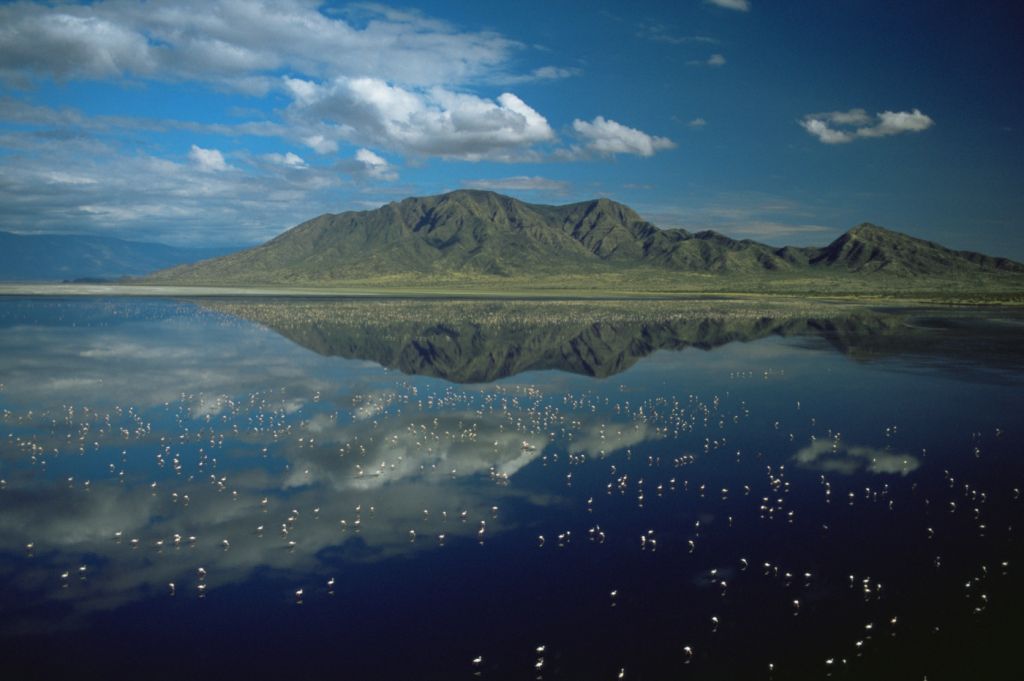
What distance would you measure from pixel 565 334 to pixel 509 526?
5385 centimetres

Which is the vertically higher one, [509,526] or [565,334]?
[565,334]

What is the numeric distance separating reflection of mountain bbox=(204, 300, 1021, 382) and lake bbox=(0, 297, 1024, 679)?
9634 mm

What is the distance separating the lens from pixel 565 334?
2874 inches

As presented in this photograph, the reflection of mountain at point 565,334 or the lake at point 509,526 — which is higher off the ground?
the reflection of mountain at point 565,334

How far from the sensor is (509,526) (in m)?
19.8

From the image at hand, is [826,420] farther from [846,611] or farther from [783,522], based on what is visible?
[846,611]

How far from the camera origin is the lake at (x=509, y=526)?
1362 centimetres

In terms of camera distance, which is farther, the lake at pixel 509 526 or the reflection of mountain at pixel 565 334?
the reflection of mountain at pixel 565 334

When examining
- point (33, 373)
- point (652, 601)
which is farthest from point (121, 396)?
point (652, 601)

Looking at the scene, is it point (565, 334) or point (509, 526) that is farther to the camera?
point (565, 334)

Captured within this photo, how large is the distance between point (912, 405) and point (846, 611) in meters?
26.5

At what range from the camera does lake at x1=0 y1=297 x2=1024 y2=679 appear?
13.6 m

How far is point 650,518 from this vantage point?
2056 cm

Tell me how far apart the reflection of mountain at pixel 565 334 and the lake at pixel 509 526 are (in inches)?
379
